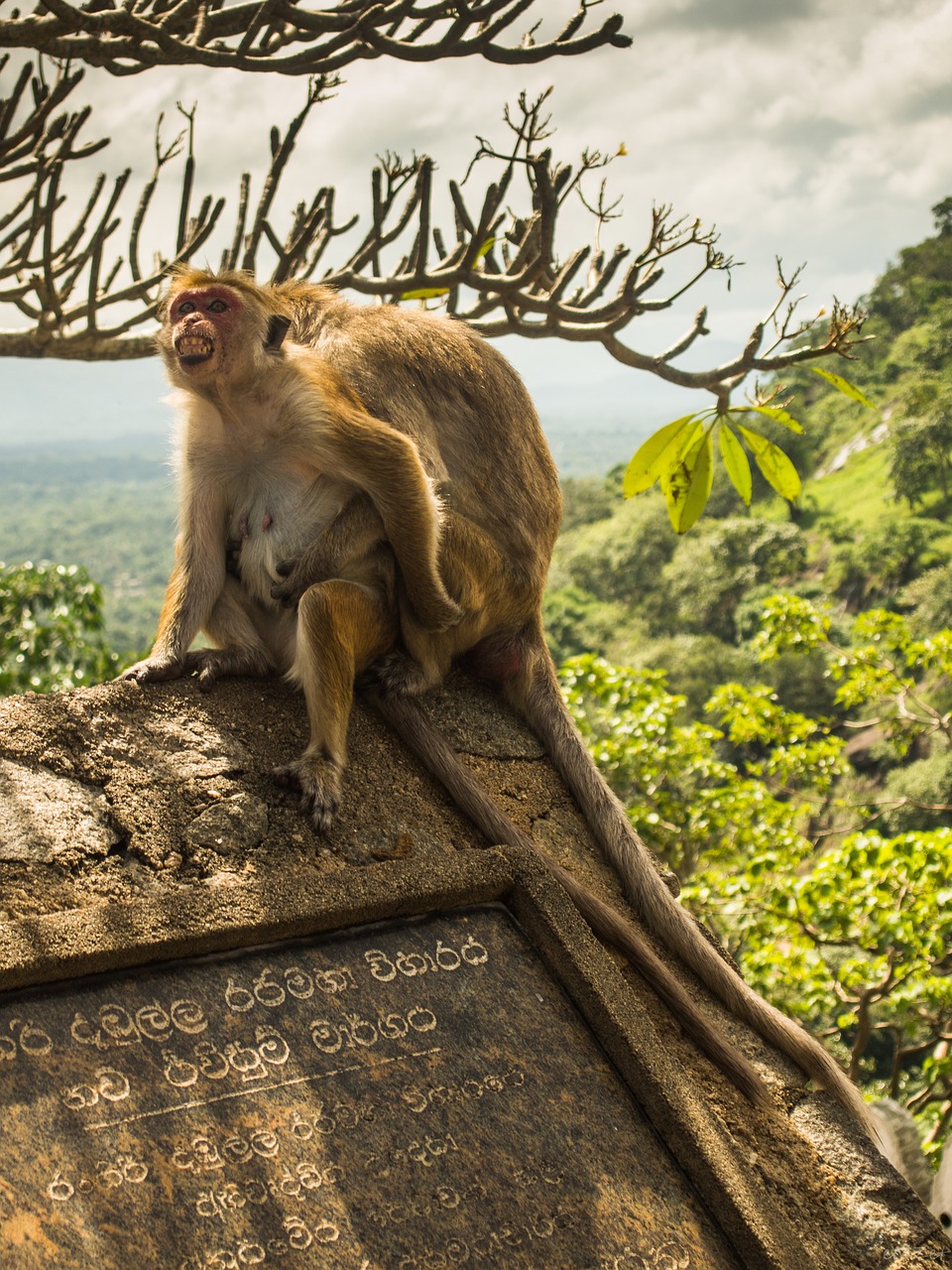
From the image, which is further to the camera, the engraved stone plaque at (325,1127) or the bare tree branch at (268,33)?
the bare tree branch at (268,33)

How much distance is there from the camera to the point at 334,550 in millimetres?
3557

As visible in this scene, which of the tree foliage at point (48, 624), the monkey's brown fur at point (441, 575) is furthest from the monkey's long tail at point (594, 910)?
the tree foliage at point (48, 624)

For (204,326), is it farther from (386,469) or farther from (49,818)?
(49,818)

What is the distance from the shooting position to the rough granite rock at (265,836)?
2.65m

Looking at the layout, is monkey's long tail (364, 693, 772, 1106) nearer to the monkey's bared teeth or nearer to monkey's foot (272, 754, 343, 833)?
monkey's foot (272, 754, 343, 833)

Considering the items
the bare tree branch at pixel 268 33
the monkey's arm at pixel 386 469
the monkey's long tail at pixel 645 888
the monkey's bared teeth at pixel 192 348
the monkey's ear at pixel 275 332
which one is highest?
the bare tree branch at pixel 268 33

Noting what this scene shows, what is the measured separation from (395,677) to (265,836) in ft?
2.60

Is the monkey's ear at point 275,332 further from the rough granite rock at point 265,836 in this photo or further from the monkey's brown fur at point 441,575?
the rough granite rock at point 265,836

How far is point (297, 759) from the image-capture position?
3.20 meters

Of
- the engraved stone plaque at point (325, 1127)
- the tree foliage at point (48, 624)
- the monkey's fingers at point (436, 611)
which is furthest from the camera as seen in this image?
the tree foliage at point (48, 624)

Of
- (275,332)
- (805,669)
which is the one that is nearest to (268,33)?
(275,332)

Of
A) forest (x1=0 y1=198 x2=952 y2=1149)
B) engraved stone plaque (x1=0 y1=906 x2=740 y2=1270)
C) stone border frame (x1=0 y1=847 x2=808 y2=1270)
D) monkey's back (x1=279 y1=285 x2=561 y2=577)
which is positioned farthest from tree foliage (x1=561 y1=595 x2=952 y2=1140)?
engraved stone plaque (x1=0 y1=906 x2=740 y2=1270)

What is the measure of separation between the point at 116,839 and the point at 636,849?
158 cm

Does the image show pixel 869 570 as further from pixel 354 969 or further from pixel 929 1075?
pixel 354 969
